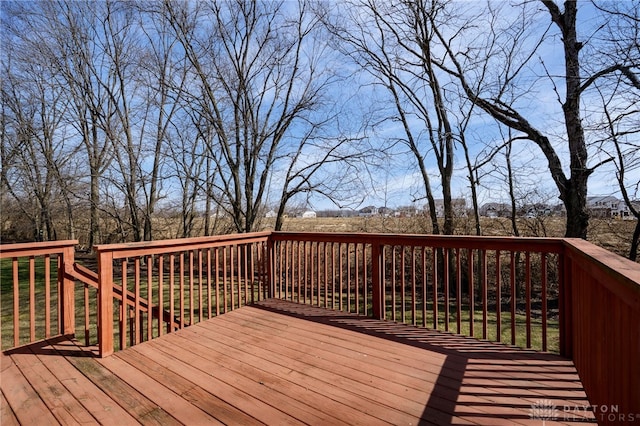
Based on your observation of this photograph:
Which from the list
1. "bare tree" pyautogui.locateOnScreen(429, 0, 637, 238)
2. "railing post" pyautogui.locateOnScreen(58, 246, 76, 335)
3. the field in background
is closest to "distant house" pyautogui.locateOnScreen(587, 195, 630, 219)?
the field in background

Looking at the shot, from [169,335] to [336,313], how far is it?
6.11 feet

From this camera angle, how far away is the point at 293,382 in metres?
2.13

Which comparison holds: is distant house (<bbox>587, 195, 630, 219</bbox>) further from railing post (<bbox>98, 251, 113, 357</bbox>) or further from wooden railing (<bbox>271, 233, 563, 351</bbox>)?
railing post (<bbox>98, 251, 113, 357</bbox>)

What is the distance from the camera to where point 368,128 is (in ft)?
23.9

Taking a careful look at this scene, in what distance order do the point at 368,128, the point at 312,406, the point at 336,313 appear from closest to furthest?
the point at 312,406 → the point at 336,313 → the point at 368,128

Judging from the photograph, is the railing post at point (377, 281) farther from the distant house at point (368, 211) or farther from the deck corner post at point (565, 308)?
the distant house at point (368, 211)

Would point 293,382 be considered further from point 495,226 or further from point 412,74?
point 412,74

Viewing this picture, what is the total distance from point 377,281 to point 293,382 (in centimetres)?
164

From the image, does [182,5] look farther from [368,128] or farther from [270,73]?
[368,128]

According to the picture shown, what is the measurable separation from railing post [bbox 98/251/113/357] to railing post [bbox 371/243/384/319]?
2.59m

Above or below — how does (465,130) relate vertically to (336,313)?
above

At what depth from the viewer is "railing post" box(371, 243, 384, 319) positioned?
3.47 meters

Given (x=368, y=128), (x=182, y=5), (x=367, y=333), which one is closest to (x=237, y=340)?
(x=367, y=333)

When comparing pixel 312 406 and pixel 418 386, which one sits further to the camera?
pixel 418 386
